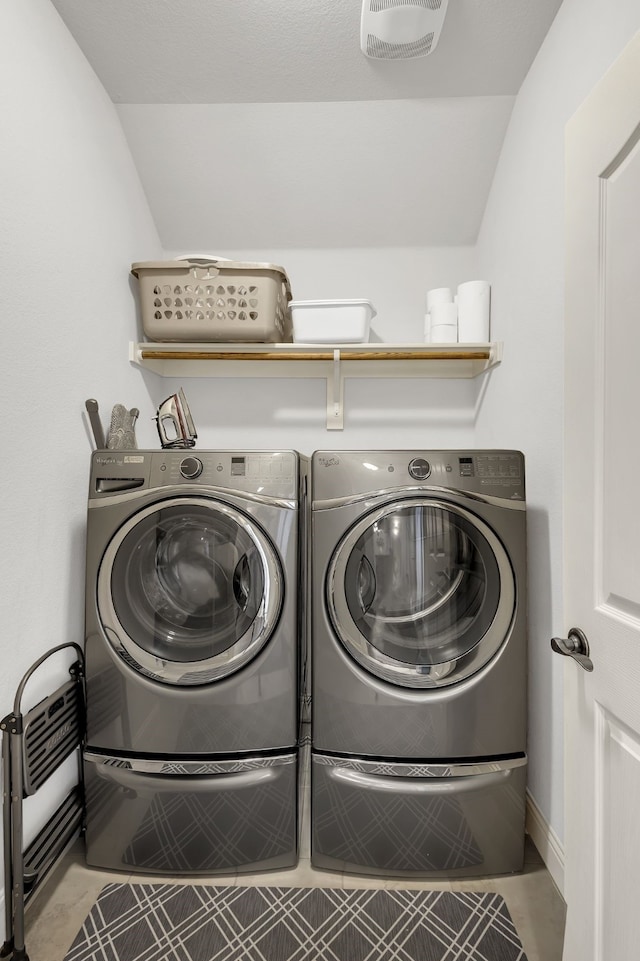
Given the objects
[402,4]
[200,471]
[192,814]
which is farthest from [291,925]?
[402,4]

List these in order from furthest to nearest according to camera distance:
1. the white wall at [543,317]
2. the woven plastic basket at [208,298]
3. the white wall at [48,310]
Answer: the woven plastic basket at [208,298], the white wall at [543,317], the white wall at [48,310]

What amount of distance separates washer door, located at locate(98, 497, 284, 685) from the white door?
33.3 inches

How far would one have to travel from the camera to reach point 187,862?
149cm

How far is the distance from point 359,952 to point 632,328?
62.5 inches

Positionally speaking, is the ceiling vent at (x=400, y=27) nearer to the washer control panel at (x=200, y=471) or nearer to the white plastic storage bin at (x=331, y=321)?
the white plastic storage bin at (x=331, y=321)

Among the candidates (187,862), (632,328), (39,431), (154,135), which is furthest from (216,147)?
(187,862)

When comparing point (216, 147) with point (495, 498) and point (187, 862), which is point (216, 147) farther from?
point (187, 862)

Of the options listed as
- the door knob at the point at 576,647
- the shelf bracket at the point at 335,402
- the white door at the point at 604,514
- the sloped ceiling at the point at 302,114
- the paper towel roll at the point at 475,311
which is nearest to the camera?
the white door at the point at 604,514

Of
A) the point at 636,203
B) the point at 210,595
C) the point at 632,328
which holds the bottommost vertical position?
the point at 210,595

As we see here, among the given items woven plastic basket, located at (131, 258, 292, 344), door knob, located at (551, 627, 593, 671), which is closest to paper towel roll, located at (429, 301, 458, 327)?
woven plastic basket, located at (131, 258, 292, 344)

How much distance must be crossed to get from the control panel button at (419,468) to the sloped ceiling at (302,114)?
1.29 meters

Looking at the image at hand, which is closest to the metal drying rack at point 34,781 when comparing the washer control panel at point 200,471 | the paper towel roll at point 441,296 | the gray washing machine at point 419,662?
the washer control panel at point 200,471

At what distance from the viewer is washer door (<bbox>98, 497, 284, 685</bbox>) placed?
4.87 ft

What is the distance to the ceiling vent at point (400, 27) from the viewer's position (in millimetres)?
1456
